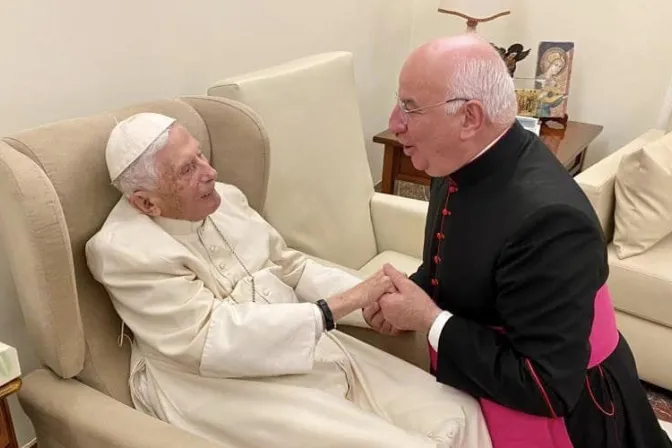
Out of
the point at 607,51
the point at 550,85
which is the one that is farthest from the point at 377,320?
the point at 607,51

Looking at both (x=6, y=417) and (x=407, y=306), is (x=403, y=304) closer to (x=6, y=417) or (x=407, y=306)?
(x=407, y=306)

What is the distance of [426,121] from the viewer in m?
1.20

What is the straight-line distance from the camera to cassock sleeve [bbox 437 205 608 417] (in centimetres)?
114

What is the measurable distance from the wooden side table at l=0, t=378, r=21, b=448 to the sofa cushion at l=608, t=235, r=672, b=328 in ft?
6.06

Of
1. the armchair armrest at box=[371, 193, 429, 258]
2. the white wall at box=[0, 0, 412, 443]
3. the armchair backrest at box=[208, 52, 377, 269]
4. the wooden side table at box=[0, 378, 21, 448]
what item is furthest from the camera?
the armchair armrest at box=[371, 193, 429, 258]

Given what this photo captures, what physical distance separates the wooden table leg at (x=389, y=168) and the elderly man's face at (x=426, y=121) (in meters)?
1.50

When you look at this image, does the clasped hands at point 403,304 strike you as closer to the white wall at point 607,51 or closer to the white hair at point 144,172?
the white hair at point 144,172

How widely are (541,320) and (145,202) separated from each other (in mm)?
819

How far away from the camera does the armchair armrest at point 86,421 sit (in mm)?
1177

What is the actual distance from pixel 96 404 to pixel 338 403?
0.47m

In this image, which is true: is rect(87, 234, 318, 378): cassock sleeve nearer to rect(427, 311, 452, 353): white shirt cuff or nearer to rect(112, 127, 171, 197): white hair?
rect(112, 127, 171, 197): white hair

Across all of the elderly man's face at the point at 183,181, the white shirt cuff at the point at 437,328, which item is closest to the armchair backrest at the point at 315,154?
the elderly man's face at the point at 183,181

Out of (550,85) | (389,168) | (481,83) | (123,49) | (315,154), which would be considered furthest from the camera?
(550,85)

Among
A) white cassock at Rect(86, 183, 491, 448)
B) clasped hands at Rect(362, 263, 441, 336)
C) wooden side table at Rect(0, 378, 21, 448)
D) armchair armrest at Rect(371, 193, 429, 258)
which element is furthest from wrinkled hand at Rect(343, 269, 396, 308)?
armchair armrest at Rect(371, 193, 429, 258)
